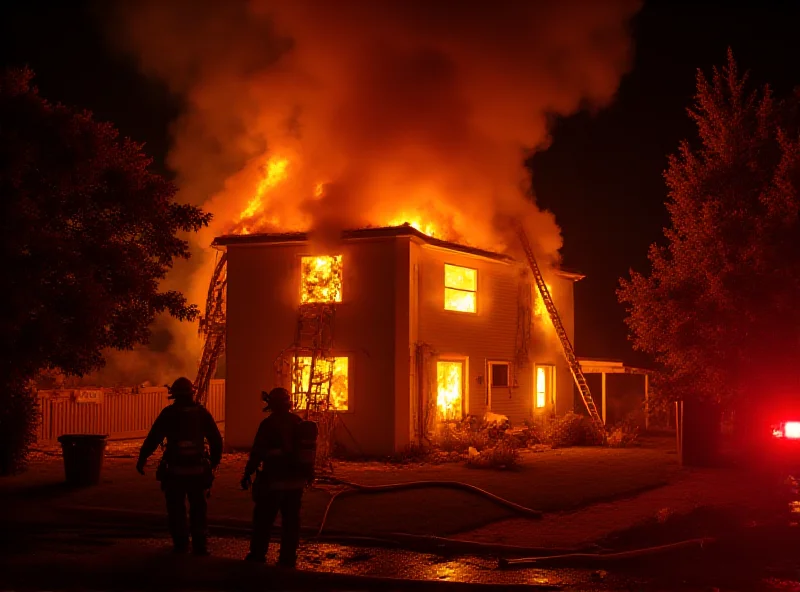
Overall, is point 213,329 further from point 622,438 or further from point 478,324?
point 622,438

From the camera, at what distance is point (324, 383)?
18.5m

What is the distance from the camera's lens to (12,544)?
922 centimetres

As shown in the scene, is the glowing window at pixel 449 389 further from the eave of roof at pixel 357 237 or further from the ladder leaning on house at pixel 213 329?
the ladder leaning on house at pixel 213 329

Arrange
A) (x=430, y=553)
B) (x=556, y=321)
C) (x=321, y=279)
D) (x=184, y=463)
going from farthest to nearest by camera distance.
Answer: (x=556, y=321), (x=321, y=279), (x=430, y=553), (x=184, y=463)

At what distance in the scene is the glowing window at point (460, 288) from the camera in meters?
20.3

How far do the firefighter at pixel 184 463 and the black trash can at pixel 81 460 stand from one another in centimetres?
540

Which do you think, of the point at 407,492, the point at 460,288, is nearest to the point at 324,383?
the point at 460,288

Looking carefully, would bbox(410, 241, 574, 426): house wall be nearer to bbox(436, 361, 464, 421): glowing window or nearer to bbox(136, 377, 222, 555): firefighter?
bbox(436, 361, 464, 421): glowing window

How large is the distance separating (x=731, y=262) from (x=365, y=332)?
304 inches

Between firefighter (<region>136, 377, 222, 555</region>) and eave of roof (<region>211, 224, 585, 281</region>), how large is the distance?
997 centimetres

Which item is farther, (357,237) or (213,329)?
(213,329)

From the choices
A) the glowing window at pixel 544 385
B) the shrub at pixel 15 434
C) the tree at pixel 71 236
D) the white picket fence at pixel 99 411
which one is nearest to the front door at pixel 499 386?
the glowing window at pixel 544 385

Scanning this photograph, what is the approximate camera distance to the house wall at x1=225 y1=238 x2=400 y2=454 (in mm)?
18219

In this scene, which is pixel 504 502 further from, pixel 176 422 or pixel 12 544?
pixel 12 544
